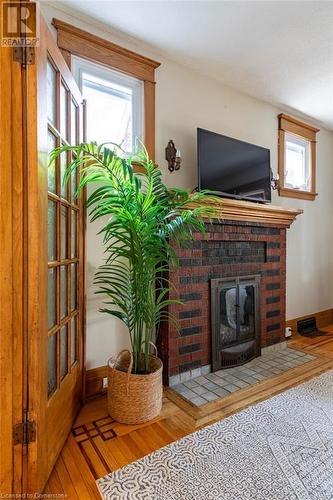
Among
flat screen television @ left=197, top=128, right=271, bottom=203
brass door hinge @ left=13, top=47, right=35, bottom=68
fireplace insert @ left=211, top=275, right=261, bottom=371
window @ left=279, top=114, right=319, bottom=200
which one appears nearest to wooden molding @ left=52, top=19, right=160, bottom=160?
flat screen television @ left=197, top=128, right=271, bottom=203

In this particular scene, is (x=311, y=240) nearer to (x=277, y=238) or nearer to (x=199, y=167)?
(x=277, y=238)

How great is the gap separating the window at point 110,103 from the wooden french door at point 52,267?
1.00 ft

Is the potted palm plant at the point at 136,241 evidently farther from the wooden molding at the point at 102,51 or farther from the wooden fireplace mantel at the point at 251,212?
the wooden molding at the point at 102,51

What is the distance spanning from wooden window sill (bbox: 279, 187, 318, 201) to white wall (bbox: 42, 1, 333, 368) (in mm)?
62

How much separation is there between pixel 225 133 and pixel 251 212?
0.84m

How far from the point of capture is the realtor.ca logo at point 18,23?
1.09 meters

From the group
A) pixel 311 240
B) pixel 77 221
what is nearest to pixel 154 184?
pixel 77 221

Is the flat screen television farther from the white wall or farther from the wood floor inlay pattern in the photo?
the wood floor inlay pattern

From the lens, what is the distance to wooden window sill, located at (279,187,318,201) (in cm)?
328

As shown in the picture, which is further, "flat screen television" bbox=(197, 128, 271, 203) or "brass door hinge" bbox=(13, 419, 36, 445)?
"flat screen television" bbox=(197, 128, 271, 203)

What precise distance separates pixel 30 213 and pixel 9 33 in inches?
28.1

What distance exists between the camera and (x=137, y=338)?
70.4 inches

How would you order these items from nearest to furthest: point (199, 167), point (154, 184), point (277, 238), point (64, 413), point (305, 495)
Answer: point (305, 495) → point (64, 413) → point (154, 184) → point (199, 167) → point (277, 238)

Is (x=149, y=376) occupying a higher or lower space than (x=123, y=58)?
lower
